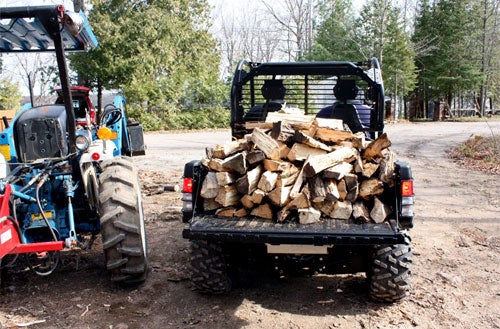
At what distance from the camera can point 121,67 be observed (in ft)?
70.0

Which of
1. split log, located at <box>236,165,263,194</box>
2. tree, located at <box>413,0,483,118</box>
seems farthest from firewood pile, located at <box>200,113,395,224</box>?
tree, located at <box>413,0,483,118</box>

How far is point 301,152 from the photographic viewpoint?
12.0ft

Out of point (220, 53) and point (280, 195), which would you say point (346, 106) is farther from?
point (220, 53)

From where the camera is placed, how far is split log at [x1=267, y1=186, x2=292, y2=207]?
11.3ft

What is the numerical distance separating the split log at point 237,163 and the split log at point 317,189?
0.54 m

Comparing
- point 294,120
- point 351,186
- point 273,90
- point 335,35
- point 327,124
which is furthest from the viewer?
point 335,35

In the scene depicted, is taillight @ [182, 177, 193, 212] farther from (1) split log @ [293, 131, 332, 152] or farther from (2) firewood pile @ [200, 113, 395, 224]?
(1) split log @ [293, 131, 332, 152]

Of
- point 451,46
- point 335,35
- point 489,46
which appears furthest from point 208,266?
point 489,46

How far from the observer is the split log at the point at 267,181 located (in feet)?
11.4

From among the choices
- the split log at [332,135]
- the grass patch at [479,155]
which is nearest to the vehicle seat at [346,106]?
the split log at [332,135]

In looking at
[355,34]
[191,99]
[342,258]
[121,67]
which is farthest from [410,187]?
[355,34]

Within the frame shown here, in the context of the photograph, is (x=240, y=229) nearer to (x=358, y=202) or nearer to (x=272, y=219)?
(x=272, y=219)

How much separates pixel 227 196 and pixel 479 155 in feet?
36.1

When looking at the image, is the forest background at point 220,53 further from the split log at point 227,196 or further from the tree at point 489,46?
the split log at point 227,196
